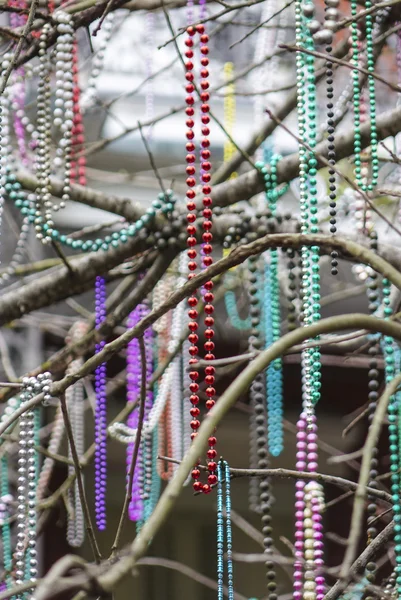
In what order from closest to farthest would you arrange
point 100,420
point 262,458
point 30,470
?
point 30,470, point 262,458, point 100,420

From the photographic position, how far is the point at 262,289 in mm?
4531

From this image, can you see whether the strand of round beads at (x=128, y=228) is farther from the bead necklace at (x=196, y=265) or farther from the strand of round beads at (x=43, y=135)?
the bead necklace at (x=196, y=265)

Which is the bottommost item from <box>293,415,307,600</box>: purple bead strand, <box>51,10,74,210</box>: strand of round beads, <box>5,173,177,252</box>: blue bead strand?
<box>293,415,307,600</box>: purple bead strand

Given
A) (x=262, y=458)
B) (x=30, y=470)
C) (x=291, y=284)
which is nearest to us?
(x=30, y=470)

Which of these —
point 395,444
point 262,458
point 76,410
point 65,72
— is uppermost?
point 65,72

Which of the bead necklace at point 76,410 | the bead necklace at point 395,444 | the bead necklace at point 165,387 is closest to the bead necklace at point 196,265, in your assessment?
the bead necklace at point 395,444

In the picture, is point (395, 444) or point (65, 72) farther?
point (65, 72)

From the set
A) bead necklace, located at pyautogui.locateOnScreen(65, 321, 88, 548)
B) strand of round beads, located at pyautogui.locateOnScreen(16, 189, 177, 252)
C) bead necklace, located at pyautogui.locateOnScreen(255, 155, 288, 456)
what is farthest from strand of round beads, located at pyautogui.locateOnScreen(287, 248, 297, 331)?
bead necklace, located at pyautogui.locateOnScreen(65, 321, 88, 548)

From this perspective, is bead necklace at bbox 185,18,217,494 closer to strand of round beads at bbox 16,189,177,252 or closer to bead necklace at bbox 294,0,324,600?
bead necklace at bbox 294,0,324,600

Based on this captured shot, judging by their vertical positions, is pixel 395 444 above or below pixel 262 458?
below

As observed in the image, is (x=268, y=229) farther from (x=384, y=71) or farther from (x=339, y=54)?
(x=384, y=71)

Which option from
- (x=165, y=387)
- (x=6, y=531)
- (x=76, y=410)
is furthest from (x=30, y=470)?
(x=76, y=410)

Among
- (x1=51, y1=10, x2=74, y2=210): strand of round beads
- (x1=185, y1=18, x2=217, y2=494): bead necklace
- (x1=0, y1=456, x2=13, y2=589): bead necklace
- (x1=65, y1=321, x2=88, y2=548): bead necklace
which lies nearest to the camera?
(x1=185, y1=18, x2=217, y2=494): bead necklace

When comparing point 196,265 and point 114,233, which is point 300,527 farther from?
point 114,233
